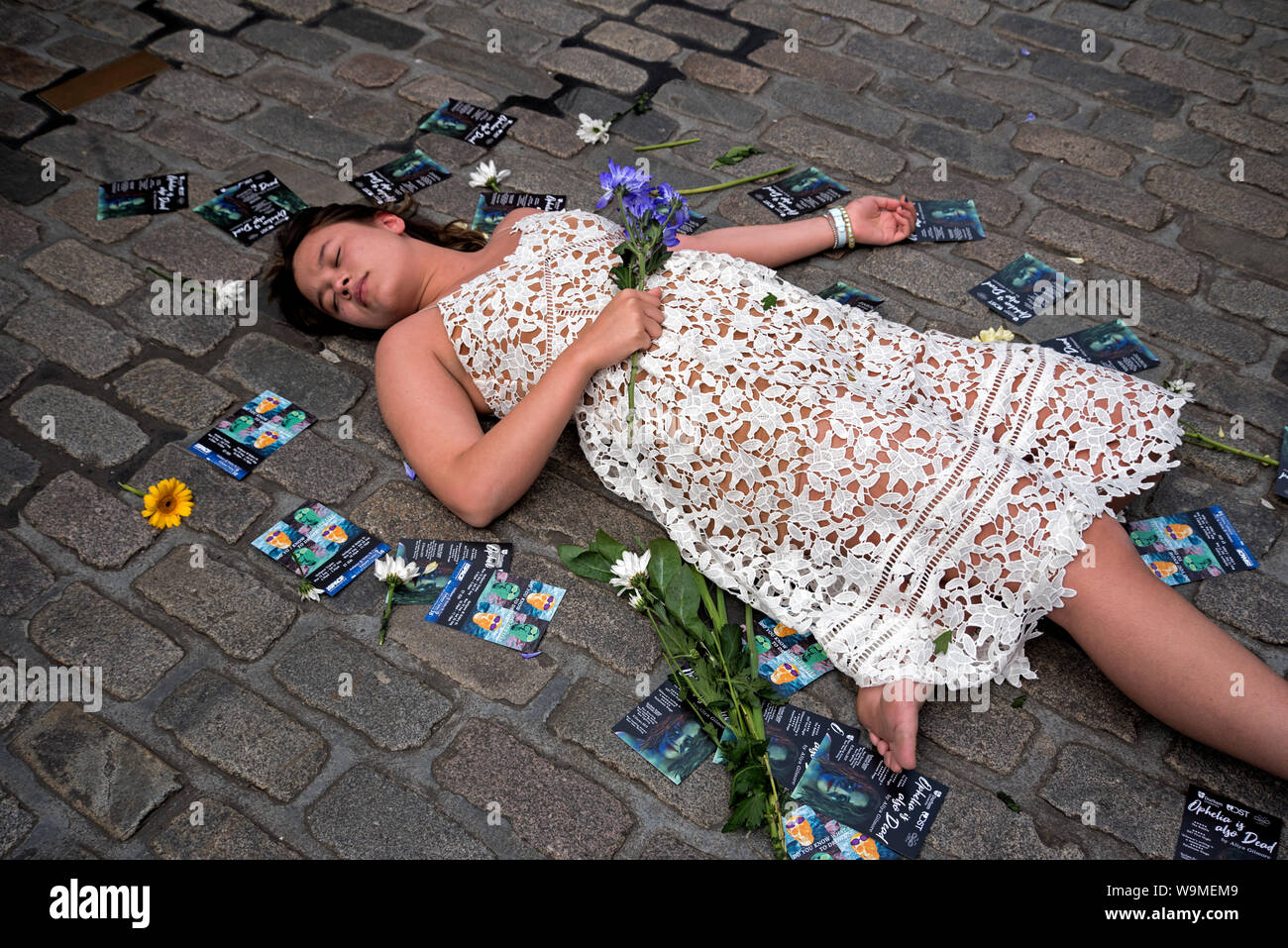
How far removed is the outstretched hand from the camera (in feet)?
11.0

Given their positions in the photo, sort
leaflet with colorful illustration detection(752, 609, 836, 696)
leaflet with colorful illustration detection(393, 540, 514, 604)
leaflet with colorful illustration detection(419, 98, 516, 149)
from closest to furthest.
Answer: leaflet with colorful illustration detection(752, 609, 836, 696) < leaflet with colorful illustration detection(393, 540, 514, 604) < leaflet with colorful illustration detection(419, 98, 516, 149)

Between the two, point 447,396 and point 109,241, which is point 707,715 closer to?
point 447,396

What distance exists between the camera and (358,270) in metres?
2.91

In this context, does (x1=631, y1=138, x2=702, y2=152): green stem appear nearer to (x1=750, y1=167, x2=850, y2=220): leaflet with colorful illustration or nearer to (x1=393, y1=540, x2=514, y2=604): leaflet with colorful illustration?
(x1=750, y1=167, x2=850, y2=220): leaflet with colorful illustration

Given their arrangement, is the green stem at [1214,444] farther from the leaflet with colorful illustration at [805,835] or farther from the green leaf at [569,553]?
the green leaf at [569,553]

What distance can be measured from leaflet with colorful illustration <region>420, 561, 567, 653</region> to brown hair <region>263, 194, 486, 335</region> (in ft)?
3.43

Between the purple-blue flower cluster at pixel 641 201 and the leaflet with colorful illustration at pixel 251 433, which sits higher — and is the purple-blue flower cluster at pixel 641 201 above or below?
above

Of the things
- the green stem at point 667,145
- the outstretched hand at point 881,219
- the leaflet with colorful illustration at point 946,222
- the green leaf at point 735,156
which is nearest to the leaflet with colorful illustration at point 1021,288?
the leaflet with colorful illustration at point 946,222

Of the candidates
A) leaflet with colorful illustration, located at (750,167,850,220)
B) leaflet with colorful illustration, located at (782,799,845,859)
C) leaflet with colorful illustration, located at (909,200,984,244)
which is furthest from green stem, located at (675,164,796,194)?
leaflet with colorful illustration, located at (782,799,845,859)

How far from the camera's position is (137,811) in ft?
7.16

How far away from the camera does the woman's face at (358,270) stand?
9.57ft

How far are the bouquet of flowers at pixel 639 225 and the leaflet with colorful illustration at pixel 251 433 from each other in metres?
1.14

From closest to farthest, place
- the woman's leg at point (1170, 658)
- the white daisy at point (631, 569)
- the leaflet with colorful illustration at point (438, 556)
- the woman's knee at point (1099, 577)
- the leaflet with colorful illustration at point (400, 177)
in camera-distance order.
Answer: the woman's leg at point (1170, 658) → the woman's knee at point (1099, 577) → the white daisy at point (631, 569) → the leaflet with colorful illustration at point (438, 556) → the leaflet with colorful illustration at point (400, 177)

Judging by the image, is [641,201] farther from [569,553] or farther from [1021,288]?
[1021,288]
